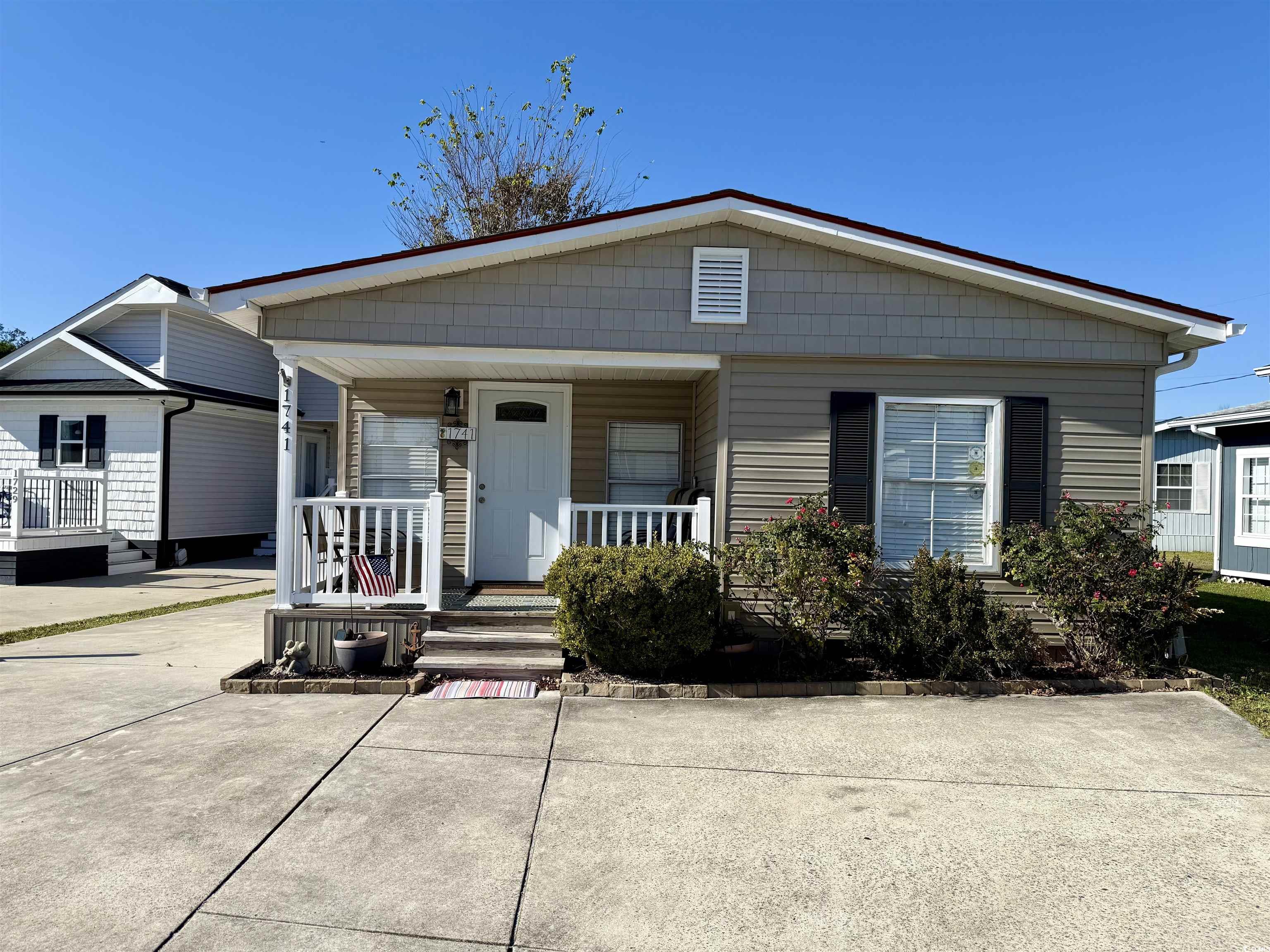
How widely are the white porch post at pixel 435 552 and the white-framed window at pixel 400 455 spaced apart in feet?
6.63

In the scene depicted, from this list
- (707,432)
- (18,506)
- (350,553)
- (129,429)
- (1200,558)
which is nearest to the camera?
(350,553)

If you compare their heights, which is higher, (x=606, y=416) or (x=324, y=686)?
(x=606, y=416)

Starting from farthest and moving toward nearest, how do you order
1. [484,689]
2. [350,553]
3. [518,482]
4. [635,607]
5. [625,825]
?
[518,482] → [350,553] → [484,689] → [635,607] → [625,825]

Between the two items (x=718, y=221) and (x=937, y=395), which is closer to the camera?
(x=718, y=221)

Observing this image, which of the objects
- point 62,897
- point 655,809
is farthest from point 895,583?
point 62,897

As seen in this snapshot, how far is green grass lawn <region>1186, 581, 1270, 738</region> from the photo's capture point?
18.5ft

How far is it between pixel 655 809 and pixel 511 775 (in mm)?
855

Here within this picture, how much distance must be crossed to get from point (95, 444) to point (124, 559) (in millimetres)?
2413

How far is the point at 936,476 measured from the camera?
6945 millimetres

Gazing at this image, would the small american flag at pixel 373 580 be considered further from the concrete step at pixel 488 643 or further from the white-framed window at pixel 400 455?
the white-framed window at pixel 400 455

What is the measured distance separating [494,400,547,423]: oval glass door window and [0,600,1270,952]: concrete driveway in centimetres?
373

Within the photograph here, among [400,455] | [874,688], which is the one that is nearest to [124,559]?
[400,455]

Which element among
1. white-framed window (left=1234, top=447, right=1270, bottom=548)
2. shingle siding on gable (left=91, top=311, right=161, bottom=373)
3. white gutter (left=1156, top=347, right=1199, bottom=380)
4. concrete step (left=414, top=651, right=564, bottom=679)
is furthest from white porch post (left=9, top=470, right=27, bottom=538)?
white-framed window (left=1234, top=447, right=1270, bottom=548)

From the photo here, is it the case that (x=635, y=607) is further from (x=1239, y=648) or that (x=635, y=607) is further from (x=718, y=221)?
(x=1239, y=648)
